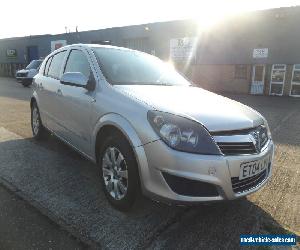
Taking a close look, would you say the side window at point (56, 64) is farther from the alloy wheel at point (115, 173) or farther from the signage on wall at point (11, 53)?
the signage on wall at point (11, 53)

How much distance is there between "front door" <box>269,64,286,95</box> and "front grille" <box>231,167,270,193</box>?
19.6 metres

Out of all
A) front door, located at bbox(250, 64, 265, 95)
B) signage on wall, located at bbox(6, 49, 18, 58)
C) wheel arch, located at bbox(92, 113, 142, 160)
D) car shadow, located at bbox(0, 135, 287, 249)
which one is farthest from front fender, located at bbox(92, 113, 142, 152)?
signage on wall, located at bbox(6, 49, 18, 58)

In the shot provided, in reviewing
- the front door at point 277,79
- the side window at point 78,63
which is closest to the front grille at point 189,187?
the side window at point 78,63

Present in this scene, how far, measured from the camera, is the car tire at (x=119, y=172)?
2.95 metres

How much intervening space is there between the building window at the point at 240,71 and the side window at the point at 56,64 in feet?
62.9

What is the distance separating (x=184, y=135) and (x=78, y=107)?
1705 mm

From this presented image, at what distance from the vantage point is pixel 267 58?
69.9 ft

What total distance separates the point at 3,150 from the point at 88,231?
3.16 metres

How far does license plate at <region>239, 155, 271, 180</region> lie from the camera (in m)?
2.79

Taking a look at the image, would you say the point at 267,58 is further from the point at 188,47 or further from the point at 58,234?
the point at 58,234

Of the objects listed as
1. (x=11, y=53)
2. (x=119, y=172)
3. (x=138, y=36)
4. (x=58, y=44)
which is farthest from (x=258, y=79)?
(x=11, y=53)

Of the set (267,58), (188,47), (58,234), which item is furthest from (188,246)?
(188,47)

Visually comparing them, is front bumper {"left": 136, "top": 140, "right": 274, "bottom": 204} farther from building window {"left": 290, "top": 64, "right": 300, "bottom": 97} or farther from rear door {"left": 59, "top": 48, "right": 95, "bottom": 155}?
building window {"left": 290, "top": 64, "right": 300, "bottom": 97}

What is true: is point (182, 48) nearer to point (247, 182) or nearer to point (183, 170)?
point (247, 182)
